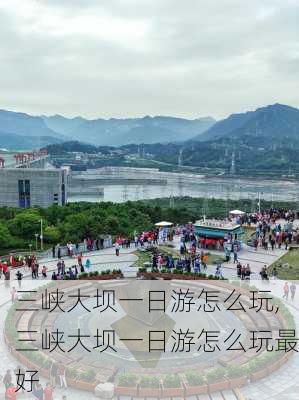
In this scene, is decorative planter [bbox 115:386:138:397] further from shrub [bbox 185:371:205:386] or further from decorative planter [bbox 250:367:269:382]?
decorative planter [bbox 250:367:269:382]

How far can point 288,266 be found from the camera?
25266 millimetres

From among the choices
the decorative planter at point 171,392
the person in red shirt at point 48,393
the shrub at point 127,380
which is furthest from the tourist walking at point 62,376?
the decorative planter at point 171,392

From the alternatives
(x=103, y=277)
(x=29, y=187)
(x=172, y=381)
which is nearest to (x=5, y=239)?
(x=103, y=277)

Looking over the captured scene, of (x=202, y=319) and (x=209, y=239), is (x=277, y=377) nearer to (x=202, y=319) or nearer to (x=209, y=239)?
(x=202, y=319)

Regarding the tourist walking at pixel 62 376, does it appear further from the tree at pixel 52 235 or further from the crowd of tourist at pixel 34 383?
the tree at pixel 52 235

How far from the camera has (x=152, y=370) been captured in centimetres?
1392

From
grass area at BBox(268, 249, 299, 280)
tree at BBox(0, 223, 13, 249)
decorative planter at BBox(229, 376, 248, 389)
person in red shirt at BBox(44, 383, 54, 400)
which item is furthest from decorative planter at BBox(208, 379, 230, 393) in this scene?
tree at BBox(0, 223, 13, 249)

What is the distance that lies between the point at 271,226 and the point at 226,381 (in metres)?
22.0

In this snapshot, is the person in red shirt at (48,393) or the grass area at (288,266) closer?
the person in red shirt at (48,393)

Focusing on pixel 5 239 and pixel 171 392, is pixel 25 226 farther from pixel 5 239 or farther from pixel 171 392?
pixel 171 392

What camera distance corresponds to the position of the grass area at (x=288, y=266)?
23.9 meters

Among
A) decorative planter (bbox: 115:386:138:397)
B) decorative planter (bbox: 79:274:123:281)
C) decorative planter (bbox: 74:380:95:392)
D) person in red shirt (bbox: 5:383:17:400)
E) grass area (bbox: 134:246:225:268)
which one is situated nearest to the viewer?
person in red shirt (bbox: 5:383:17:400)

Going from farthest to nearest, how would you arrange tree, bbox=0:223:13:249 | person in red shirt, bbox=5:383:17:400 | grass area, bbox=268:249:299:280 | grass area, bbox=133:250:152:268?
1. tree, bbox=0:223:13:249
2. grass area, bbox=133:250:152:268
3. grass area, bbox=268:249:299:280
4. person in red shirt, bbox=5:383:17:400

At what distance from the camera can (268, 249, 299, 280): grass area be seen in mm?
23850
